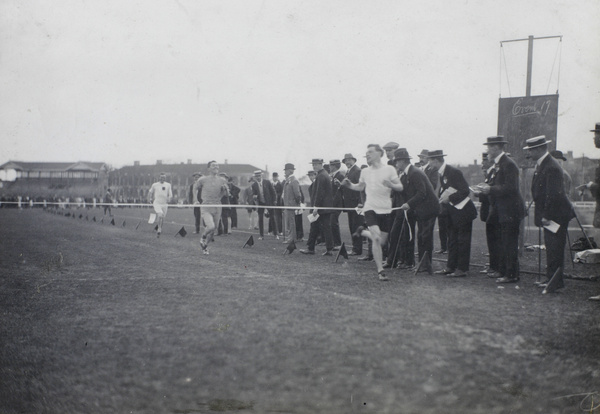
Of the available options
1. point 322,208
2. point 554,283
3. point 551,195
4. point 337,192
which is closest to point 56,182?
point 337,192

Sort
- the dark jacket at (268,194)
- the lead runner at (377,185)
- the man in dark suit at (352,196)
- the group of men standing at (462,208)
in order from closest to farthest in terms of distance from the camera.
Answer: the group of men standing at (462,208)
the lead runner at (377,185)
the man in dark suit at (352,196)
the dark jacket at (268,194)

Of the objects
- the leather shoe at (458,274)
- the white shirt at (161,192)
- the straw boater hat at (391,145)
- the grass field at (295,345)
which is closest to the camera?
the grass field at (295,345)

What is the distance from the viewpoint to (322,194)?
12.9m

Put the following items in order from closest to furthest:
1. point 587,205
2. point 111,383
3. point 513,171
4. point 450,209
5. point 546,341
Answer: point 111,383 < point 546,341 < point 513,171 < point 450,209 < point 587,205

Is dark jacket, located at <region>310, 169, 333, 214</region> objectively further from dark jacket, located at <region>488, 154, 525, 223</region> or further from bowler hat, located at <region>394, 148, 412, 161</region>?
dark jacket, located at <region>488, 154, 525, 223</region>

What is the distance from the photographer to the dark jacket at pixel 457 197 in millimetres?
9203

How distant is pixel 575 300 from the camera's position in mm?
6875

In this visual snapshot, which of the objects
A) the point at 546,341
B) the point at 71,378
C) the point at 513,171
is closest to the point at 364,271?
the point at 513,171

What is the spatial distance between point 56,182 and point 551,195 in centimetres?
9562

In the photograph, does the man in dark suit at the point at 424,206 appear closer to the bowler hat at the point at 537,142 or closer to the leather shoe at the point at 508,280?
the leather shoe at the point at 508,280

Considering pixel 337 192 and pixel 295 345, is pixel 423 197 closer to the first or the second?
pixel 337 192

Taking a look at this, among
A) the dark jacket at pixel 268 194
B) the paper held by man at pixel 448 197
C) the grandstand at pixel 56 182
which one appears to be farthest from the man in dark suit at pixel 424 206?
the grandstand at pixel 56 182

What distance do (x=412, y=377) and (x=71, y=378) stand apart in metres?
2.57

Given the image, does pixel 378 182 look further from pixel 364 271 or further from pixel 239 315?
pixel 239 315
